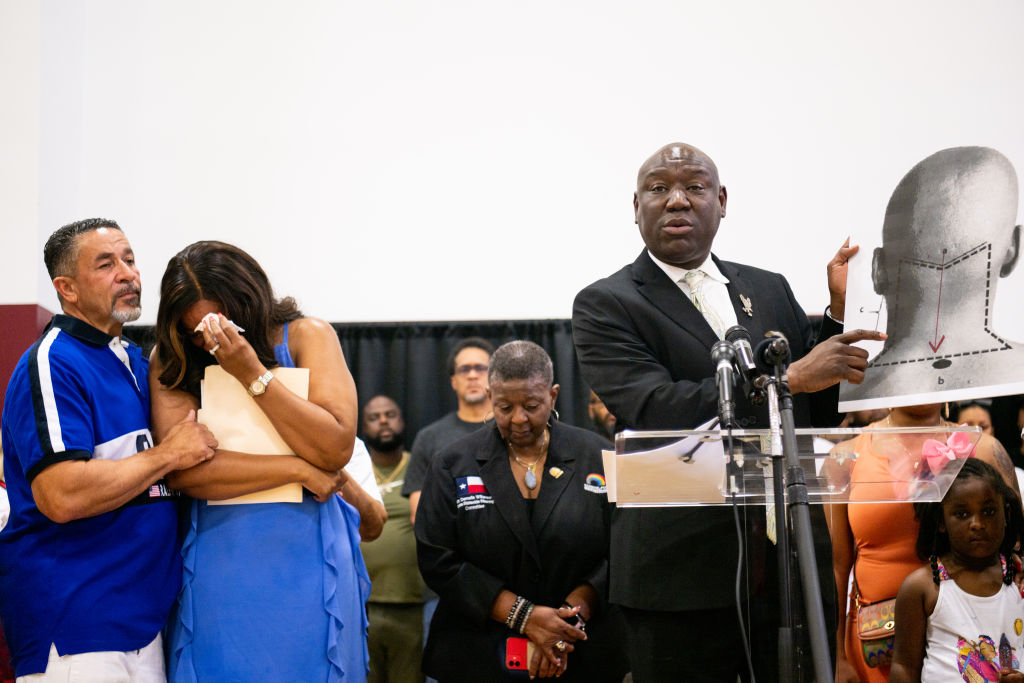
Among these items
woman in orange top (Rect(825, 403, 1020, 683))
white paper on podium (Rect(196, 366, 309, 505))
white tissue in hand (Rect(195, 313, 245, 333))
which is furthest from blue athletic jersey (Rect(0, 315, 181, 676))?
woman in orange top (Rect(825, 403, 1020, 683))

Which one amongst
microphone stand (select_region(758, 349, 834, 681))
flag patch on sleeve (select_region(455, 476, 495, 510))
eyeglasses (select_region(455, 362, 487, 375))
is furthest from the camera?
eyeglasses (select_region(455, 362, 487, 375))

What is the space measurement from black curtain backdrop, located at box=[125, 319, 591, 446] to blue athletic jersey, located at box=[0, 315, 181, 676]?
433 centimetres

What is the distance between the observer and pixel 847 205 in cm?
724

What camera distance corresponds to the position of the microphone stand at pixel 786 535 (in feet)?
6.39

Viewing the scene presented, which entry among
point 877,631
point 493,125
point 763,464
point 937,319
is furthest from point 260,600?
point 493,125

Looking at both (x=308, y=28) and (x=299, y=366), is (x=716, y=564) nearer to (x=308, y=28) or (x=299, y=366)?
(x=299, y=366)

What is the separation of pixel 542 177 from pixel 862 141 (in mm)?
2368

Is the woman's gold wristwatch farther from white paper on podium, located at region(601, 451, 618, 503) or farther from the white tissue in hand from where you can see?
white paper on podium, located at region(601, 451, 618, 503)

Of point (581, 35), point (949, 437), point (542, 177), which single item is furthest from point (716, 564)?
point (581, 35)

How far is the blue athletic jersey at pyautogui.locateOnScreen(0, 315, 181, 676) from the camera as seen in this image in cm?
258

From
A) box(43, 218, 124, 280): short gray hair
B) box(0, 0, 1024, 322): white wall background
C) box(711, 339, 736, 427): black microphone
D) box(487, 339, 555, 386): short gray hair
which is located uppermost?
box(0, 0, 1024, 322): white wall background

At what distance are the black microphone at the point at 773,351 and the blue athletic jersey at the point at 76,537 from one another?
5.53 feet

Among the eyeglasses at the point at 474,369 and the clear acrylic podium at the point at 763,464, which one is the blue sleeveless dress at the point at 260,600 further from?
the eyeglasses at the point at 474,369

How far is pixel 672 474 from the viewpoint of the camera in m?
2.21
